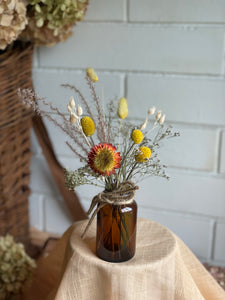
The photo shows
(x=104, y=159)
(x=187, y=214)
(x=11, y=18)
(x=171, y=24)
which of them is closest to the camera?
(x=104, y=159)

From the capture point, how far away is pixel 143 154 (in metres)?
0.64

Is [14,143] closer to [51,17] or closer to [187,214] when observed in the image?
[51,17]

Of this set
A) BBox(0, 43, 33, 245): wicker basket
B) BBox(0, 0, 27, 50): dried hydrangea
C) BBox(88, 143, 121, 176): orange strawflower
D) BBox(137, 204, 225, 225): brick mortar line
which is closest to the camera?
BBox(88, 143, 121, 176): orange strawflower

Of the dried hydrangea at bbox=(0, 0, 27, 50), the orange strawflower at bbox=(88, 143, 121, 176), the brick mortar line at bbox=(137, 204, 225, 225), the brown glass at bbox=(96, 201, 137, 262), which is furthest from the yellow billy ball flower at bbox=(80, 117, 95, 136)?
the brick mortar line at bbox=(137, 204, 225, 225)

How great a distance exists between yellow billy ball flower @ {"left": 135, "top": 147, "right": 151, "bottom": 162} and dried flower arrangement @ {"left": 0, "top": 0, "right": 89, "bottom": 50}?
394 millimetres

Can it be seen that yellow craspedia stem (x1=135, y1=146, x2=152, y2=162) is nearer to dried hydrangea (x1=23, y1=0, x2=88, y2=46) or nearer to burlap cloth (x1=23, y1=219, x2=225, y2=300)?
burlap cloth (x1=23, y1=219, x2=225, y2=300)

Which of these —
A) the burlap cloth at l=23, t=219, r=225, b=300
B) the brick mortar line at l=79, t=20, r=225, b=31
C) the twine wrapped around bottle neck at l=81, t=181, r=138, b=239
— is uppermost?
the brick mortar line at l=79, t=20, r=225, b=31

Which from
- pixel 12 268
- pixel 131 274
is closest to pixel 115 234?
pixel 131 274

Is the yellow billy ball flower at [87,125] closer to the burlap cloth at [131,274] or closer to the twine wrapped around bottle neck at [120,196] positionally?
the twine wrapped around bottle neck at [120,196]

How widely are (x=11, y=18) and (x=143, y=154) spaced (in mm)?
414

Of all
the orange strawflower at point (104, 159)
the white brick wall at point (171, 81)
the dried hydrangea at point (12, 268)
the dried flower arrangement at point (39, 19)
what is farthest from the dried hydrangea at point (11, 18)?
the dried hydrangea at point (12, 268)

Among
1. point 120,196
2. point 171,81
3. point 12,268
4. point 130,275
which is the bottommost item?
point 12,268

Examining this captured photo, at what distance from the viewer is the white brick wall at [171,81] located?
0.94 meters

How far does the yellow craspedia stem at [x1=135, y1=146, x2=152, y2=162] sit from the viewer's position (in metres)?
0.64
